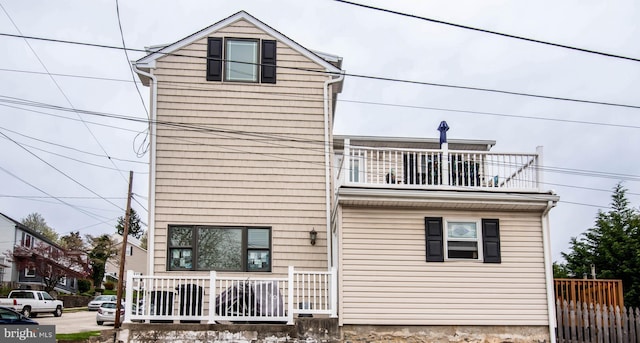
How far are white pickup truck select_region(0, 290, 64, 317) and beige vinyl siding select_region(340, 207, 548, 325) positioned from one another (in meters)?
26.7

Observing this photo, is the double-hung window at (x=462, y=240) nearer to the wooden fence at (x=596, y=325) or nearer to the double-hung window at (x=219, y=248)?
the wooden fence at (x=596, y=325)

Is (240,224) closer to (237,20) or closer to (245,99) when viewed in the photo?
(245,99)

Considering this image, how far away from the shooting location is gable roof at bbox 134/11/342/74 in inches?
664

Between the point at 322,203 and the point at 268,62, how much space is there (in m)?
3.79

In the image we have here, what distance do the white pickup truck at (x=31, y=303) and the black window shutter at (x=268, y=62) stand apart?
24.6m

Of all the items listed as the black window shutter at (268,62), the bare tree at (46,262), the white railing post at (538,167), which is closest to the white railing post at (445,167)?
the white railing post at (538,167)

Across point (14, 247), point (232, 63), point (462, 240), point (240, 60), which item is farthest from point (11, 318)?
point (14, 247)

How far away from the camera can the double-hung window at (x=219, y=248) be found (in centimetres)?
1595

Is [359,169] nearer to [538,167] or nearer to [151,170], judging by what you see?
[538,167]

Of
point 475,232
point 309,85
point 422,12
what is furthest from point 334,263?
point 422,12

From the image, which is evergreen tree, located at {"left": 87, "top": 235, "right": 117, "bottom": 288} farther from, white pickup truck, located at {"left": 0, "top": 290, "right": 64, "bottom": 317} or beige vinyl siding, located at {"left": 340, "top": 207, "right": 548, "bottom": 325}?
beige vinyl siding, located at {"left": 340, "top": 207, "right": 548, "bottom": 325}

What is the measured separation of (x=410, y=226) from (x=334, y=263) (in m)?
1.96

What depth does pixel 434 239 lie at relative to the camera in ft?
48.4

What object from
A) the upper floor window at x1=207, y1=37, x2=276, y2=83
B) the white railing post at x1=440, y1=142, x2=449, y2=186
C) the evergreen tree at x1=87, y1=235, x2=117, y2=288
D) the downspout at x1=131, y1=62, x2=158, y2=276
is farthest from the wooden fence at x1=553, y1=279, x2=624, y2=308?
the evergreen tree at x1=87, y1=235, x2=117, y2=288
